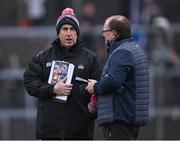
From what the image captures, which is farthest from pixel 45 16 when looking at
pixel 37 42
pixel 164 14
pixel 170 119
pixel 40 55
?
pixel 40 55

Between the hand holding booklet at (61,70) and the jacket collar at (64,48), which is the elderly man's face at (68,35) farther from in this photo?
the hand holding booklet at (61,70)

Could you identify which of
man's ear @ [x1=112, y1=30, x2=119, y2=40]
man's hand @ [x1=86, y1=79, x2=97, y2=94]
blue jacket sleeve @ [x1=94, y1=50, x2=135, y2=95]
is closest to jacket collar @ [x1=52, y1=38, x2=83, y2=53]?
man's hand @ [x1=86, y1=79, x2=97, y2=94]

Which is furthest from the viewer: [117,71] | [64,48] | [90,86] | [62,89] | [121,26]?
[64,48]

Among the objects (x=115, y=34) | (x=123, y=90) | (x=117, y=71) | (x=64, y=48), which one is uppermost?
(x=115, y=34)

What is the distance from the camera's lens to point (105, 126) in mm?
8562

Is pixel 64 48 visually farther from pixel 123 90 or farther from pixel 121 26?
pixel 123 90

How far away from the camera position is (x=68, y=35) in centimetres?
904

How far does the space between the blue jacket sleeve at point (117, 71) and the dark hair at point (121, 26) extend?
0.25 meters

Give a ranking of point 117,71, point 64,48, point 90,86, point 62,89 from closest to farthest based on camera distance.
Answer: point 117,71, point 90,86, point 62,89, point 64,48

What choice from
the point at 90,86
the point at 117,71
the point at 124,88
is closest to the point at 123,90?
the point at 124,88

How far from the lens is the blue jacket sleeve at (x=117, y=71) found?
8.38m

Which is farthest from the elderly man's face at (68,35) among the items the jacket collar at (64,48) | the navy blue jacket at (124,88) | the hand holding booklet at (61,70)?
the navy blue jacket at (124,88)

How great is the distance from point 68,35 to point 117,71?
93 centimetres

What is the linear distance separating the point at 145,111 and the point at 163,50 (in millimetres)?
6977
